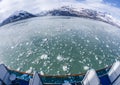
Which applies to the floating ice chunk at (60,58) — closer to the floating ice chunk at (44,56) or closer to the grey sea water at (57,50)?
the grey sea water at (57,50)

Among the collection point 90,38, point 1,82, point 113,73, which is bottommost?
point 90,38

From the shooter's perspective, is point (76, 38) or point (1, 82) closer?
point (1, 82)

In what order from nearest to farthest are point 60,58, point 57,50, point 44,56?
point 60,58, point 44,56, point 57,50

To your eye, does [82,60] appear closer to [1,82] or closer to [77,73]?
[77,73]

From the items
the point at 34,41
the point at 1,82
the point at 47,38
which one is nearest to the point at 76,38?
the point at 47,38

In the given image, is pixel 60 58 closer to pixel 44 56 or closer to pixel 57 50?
pixel 57 50

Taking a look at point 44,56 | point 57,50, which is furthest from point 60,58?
point 44,56

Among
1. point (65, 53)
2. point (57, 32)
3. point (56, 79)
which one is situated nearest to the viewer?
point (56, 79)

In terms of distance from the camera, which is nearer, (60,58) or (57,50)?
(60,58)

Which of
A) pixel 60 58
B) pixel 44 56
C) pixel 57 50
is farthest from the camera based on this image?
pixel 57 50
